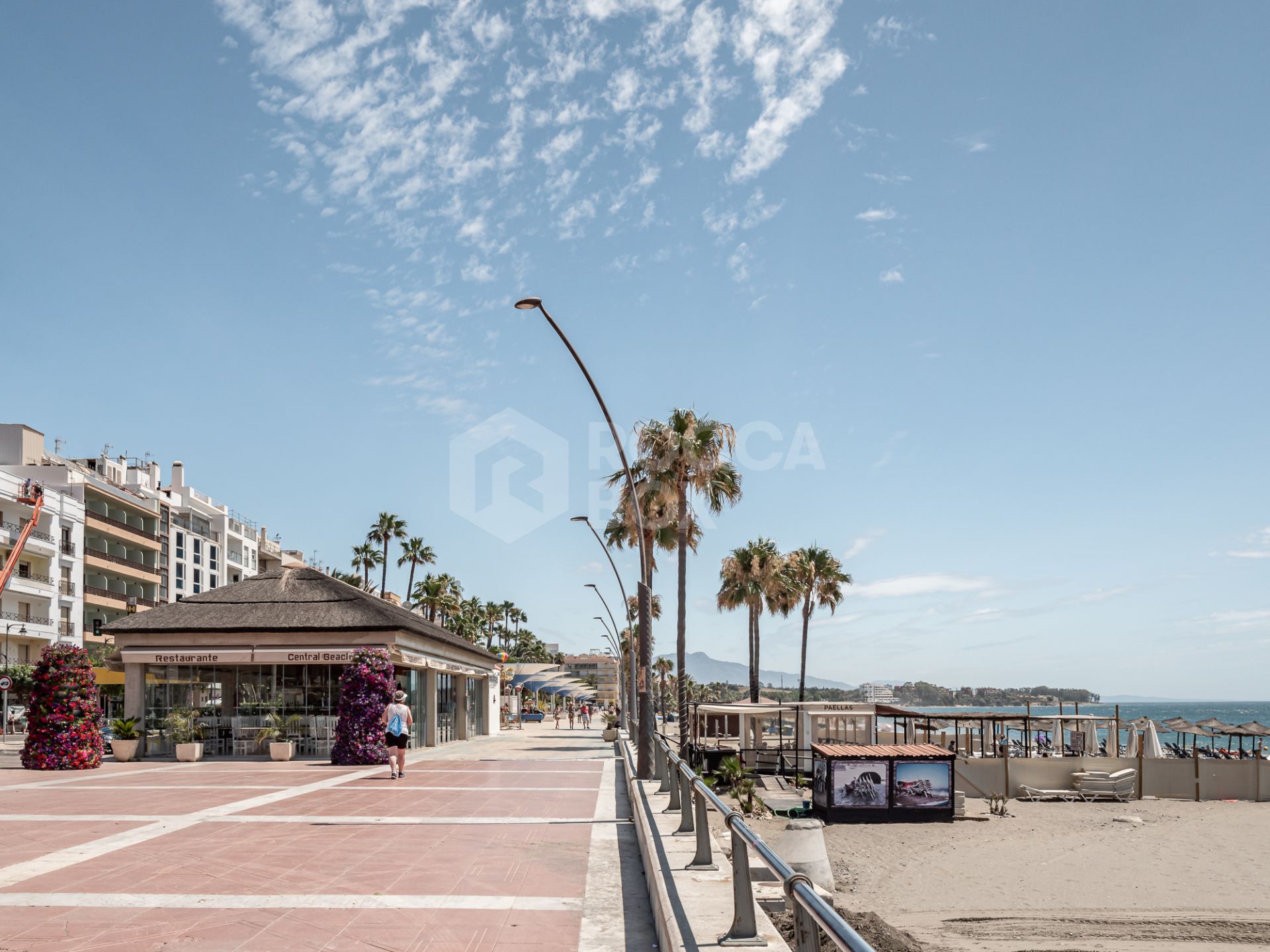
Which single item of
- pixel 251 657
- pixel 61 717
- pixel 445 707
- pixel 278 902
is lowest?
pixel 445 707

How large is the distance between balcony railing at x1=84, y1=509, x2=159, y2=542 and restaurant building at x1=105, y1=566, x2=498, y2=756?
34.7 m

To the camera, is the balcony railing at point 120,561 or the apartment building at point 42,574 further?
the balcony railing at point 120,561

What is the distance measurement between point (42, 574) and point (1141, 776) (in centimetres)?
5094

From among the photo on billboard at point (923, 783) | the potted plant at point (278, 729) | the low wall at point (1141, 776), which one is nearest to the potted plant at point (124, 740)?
the potted plant at point (278, 729)

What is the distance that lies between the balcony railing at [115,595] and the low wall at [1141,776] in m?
43.9

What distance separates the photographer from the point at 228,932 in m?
7.40

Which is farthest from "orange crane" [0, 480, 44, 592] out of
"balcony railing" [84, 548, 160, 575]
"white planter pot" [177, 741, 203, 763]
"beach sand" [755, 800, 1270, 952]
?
"beach sand" [755, 800, 1270, 952]

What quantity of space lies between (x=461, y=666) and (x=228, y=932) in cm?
2974

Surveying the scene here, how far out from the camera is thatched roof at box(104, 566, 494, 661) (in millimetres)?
28031

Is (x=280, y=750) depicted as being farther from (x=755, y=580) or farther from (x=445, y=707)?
(x=755, y=580)

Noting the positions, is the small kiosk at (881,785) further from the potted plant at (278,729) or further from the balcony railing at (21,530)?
the balcony railing at (21,530)

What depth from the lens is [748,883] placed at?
5.87 meters

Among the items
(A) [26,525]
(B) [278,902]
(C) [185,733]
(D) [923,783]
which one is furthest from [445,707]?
(A) [26,525]

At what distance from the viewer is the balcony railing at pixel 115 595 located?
197 feet
